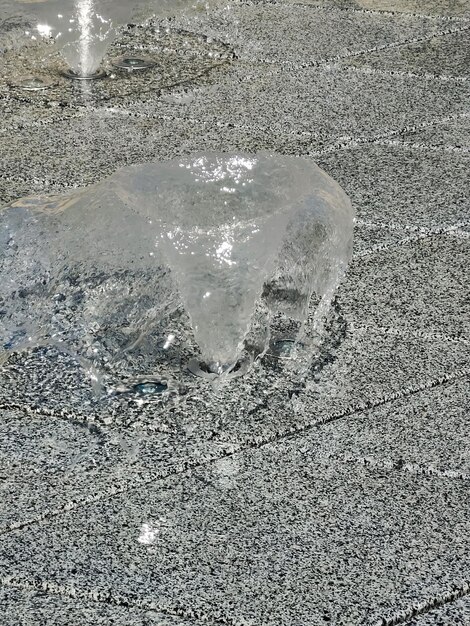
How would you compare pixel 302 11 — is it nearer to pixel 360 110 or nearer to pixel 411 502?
pixel 360 110

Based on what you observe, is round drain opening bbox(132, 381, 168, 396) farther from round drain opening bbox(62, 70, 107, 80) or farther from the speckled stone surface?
round drain opening bbox(62, 70, 107, 80)

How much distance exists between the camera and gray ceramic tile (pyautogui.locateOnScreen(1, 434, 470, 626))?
8.18ft

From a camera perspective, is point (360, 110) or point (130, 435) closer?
point (130, 435)

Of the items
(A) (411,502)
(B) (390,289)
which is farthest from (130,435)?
(B) (390,289)

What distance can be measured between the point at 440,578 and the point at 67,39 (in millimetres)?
4500

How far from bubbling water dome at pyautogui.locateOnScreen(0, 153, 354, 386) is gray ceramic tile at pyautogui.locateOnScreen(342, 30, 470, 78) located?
2515mm

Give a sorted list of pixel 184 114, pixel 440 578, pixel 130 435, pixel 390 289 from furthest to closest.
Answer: pixel 184 114, pixel 390 289, pixel 130 435, pixel 440 578

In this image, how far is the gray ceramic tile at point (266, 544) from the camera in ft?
8.18

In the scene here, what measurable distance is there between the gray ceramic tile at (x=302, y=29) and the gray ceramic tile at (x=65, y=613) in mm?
4206

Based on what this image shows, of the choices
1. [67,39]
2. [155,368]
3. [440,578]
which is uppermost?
[440,578]

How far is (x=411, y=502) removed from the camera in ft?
9.33

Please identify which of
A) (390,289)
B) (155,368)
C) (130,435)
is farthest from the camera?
(390,289)

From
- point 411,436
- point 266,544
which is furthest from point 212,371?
point 266,544

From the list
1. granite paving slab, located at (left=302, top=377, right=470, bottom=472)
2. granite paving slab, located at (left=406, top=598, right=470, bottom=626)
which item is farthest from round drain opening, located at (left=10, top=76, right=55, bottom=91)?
granite paving slab, located at (left=406, top=598, right=470, bottom=626)
